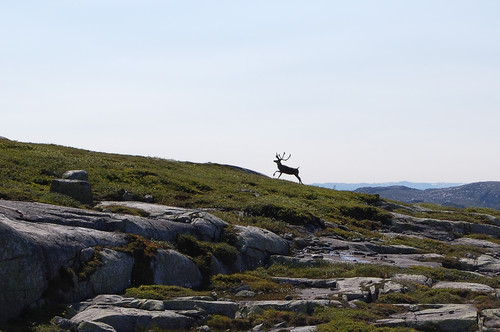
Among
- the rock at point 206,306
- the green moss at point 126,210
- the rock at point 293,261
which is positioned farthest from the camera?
the green moss at point 126,210

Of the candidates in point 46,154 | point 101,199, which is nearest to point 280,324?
point 101,199

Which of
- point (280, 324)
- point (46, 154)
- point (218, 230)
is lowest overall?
point (280, 324)

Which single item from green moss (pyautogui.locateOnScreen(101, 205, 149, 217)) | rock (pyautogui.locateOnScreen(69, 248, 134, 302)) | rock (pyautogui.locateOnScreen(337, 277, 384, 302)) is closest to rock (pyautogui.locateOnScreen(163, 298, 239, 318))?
rock (pyautogui.locateOnScreen(69, 248, 134, 302))

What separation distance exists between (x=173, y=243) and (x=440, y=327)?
12976mm

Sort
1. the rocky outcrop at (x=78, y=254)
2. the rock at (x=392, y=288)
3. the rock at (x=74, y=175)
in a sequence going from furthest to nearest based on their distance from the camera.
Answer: the rock at (x=74, y=175), the rock at (x=392, y=288), the rocky outcrop at (x=78, y=254)

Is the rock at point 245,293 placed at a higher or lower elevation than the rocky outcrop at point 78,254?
lower

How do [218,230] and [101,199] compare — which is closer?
[218,230]

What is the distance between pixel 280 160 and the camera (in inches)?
2844

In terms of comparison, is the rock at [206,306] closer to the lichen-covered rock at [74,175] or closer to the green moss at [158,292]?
the green moss at [158,292]

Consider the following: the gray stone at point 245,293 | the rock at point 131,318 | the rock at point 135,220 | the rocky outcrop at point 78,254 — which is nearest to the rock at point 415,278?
the gray stone at point 245,293

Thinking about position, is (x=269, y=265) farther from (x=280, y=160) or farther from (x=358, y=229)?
(x=280, y=160)

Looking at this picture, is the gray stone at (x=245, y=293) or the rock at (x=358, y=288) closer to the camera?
the rock at (x=358, y=288)

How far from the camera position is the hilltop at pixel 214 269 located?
59.8ft

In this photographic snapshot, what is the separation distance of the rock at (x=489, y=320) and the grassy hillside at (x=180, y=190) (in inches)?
703
